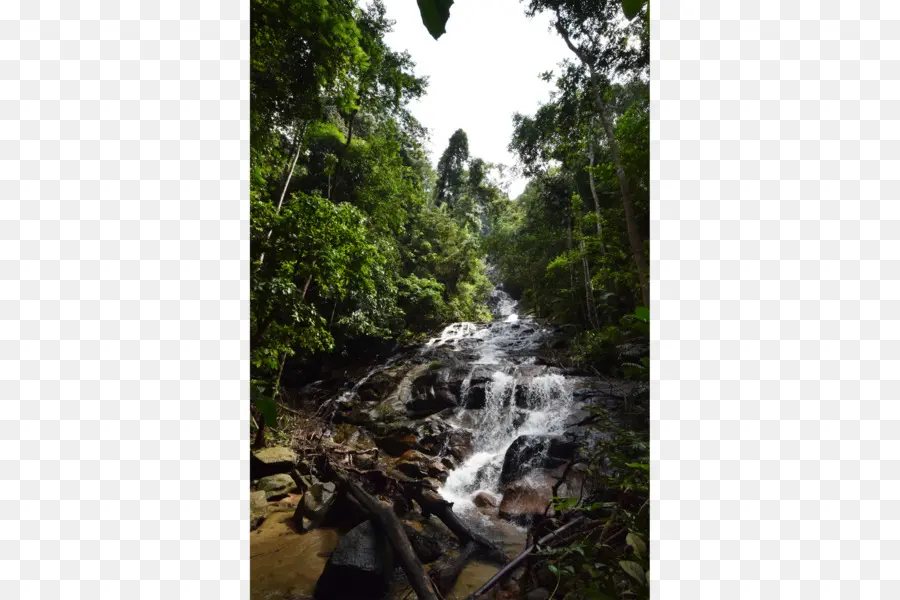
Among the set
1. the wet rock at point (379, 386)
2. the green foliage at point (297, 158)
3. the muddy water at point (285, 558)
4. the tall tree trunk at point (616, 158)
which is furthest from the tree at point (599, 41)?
the wet rock at point (379, 386)

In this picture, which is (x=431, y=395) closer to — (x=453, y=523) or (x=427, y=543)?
(x=453, y=523)

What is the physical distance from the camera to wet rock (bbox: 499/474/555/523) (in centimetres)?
430

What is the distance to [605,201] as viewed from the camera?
1109 cm

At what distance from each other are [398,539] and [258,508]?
236 cm

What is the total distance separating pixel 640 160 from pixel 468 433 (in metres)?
5.56

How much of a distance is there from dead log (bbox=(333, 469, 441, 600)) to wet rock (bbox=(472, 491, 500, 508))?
6.38ft

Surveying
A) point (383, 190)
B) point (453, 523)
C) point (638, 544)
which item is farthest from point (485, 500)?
point (383, 190)

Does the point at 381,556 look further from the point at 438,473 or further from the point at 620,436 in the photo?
the point at 438,473

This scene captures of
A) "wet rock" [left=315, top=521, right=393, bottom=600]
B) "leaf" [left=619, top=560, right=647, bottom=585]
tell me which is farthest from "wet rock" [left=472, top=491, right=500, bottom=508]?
"leaf" [left=619, top=560, right=647, bottom=585]

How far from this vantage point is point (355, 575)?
2.63m

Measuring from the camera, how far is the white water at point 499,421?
5.32 meters

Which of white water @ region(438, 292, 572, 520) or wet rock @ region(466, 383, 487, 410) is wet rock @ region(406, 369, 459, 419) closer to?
wet rock @ region(466, 383, 487, 410)

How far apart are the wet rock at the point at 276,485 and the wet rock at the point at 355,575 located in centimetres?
206
